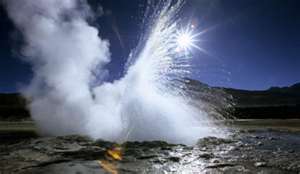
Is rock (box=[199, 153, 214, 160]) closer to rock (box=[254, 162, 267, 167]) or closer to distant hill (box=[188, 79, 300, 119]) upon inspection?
rock (box=[254, 162, 267, 167])

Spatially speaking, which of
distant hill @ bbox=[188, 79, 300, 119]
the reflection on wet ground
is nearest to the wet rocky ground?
the reflection on wet ground

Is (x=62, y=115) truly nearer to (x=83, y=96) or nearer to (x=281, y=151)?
(x=83, y=96)

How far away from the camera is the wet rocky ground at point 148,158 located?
8375 millimetres

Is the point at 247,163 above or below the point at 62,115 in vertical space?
below

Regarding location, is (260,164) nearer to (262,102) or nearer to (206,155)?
(206,155)

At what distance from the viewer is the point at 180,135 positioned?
1540cm

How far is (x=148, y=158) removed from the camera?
33.0 ft

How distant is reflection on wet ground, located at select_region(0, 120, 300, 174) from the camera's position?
838cm

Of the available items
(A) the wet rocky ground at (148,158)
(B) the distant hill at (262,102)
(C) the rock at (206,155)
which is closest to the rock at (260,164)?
(A) the wet rocky ground at (148,158)

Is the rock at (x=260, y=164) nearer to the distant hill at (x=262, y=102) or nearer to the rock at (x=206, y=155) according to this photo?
the rock at (x=206, y=155)

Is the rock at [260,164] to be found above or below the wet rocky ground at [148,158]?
below

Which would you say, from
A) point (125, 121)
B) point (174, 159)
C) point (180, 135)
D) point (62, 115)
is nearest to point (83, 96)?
point (62, 115)

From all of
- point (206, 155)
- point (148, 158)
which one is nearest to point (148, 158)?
point (148, 158)

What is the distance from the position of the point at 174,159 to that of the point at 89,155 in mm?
3235
